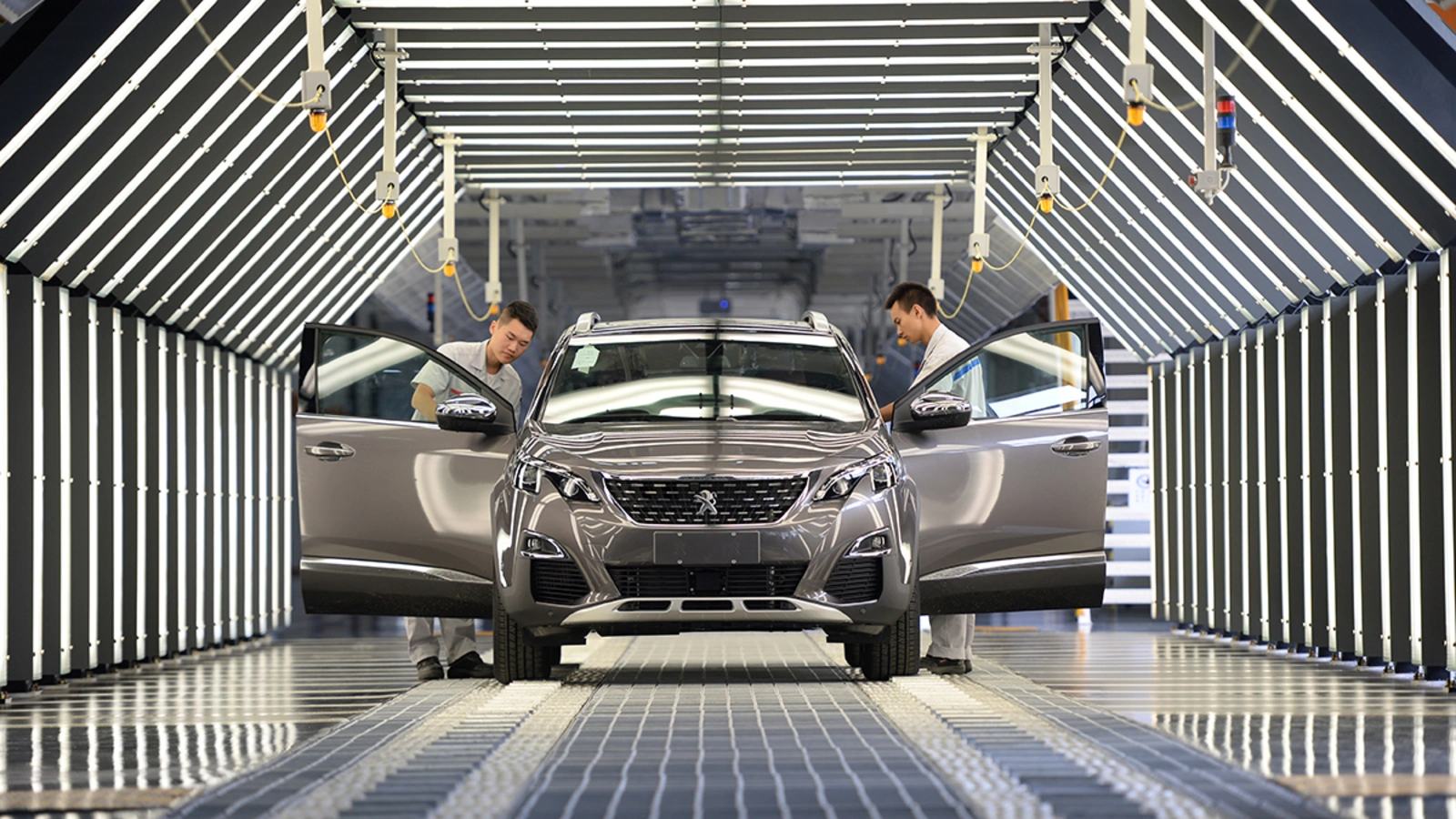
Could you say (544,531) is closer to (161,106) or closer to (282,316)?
(161,106)

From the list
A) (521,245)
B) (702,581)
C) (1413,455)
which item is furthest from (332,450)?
(521,245)

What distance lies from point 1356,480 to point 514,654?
5.80 metres

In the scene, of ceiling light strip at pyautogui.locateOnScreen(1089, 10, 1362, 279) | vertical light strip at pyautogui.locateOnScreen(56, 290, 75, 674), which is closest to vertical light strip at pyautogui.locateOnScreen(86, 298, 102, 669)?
vertical light strip at pyautogui.locateOnScreen(56, 290, 75, 674)

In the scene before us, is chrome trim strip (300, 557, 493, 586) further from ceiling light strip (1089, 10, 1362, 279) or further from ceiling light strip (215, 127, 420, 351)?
ceiling light strip (215, 127, 420, 351)

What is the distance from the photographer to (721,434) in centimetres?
834

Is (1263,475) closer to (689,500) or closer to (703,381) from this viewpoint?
(703,381)

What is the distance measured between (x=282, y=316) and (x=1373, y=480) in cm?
902

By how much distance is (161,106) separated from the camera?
10.1m

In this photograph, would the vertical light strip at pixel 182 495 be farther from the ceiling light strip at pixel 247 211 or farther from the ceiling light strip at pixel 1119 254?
the ceiling light strip at pixel 1119 254

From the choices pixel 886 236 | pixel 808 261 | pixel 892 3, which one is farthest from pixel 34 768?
pixel 808 261

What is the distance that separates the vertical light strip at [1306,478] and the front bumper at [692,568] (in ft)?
18.6

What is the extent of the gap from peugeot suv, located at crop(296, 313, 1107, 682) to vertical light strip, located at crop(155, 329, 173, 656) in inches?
179

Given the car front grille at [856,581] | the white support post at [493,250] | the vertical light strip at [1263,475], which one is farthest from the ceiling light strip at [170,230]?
the vertical light strip at [1263,475]

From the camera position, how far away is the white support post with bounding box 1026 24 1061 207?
471 inches
